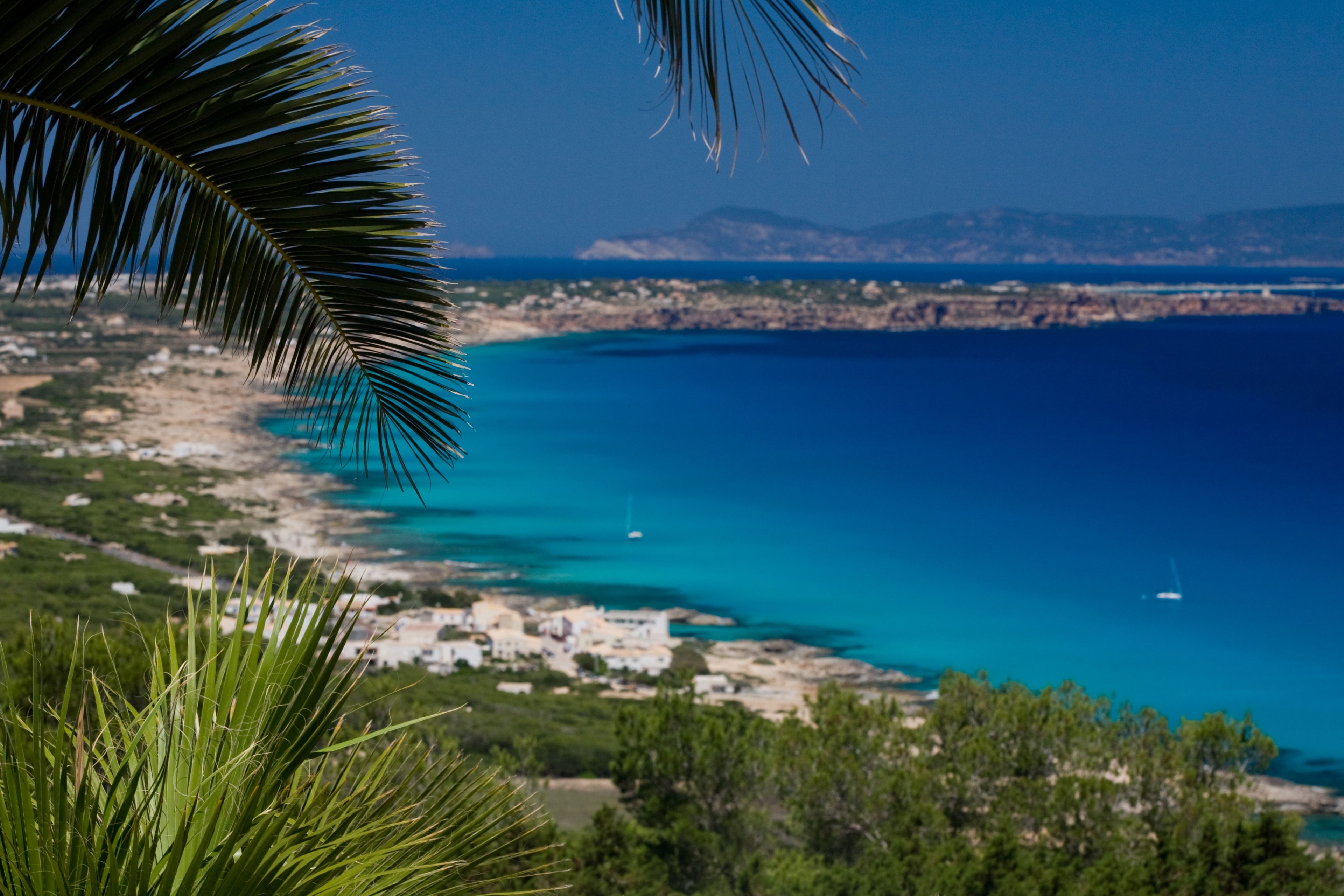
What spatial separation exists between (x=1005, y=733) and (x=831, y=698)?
6.85ft

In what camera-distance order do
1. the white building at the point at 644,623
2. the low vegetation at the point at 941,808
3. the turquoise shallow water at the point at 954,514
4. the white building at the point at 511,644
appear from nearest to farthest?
the low vegetation at the point at 941,808, the white building at the point at 511,644, the white building at the point at 644,623, the turquoise shallow water at the point at 954,514

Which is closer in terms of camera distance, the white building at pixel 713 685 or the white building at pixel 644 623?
the white building at pixel 713 685

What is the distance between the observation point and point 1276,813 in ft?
33.6

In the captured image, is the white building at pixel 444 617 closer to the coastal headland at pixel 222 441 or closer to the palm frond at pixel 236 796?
the coastal headland at pixel 222 441

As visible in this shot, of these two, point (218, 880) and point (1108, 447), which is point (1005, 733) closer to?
point (218, 880)

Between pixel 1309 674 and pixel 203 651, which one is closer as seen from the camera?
pixel 203 651

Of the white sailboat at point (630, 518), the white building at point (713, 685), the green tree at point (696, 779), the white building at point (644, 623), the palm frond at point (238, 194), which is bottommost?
the white building at point (713, 685)

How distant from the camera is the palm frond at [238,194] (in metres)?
1.67

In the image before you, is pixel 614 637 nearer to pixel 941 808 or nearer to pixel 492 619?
pixel 492 619

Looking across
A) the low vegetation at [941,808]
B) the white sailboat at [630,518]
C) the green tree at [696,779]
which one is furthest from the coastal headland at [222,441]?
the white sailboat at [630,518]

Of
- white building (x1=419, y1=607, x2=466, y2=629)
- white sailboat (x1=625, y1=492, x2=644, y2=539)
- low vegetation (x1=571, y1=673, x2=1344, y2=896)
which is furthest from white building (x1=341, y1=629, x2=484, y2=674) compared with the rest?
white sailboat (x1=625, y1=492, x2=644, y2=539)

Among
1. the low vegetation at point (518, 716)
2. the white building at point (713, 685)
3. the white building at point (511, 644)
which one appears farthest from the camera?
the white building at point (511, 644)

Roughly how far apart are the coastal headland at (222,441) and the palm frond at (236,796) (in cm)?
19

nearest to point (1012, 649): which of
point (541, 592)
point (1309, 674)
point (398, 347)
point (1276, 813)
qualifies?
point (1309, 674)
